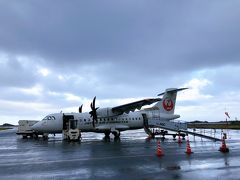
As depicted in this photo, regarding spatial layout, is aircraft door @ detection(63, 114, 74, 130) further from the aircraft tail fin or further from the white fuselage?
the aircraft tail fin

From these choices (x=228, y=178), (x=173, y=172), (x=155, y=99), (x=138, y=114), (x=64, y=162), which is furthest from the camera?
(x=138, y=114)

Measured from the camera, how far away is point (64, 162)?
548 inches

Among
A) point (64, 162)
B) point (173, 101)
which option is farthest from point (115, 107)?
point (64, 162)

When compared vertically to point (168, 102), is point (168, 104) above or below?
below

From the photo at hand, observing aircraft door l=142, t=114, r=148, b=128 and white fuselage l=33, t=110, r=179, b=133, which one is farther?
aircraft door l=142, t=114, r=148, b=128

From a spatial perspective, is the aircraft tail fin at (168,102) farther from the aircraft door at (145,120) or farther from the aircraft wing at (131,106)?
the aircraft wing at (131,106)

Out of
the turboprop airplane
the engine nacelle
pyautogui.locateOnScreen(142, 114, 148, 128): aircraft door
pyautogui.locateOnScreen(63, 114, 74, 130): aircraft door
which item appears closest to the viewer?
the turboprop airplane

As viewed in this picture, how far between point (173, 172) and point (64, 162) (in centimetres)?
519

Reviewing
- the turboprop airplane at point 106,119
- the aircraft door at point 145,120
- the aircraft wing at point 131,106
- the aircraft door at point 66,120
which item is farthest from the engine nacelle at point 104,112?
the aircraft door at point 145,120

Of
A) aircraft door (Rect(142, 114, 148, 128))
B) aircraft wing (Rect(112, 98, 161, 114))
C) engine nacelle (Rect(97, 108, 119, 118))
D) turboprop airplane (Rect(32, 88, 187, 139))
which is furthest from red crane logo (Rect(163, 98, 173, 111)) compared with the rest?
engine nacelle (Rect(97, 108, 119, 118))

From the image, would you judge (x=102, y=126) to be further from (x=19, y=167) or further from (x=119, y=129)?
(x=19, y=167)

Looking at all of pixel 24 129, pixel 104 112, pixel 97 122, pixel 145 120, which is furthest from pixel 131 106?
pixel 24 129

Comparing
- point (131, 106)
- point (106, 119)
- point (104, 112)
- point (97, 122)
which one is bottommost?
point (97, 122)

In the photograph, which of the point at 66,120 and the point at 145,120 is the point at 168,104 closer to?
the point at 145,120
